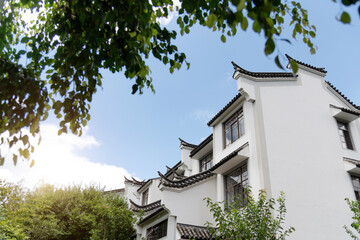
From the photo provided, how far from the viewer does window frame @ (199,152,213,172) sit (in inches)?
654

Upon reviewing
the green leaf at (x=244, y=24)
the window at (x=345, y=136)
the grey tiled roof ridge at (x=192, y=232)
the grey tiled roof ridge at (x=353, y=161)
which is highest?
the window at (x=345, y=136)

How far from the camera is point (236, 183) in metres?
12.3

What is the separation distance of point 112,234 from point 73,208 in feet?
15.3

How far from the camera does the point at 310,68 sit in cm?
1416

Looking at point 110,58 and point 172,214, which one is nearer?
point 110,58

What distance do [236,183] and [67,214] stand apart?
12104 millimetres

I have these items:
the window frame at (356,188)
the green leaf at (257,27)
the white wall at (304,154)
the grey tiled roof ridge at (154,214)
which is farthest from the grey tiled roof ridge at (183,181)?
the green leaf at (257,27)

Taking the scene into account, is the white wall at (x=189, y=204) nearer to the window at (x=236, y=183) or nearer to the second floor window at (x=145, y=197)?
the window at (x=236, y=183)

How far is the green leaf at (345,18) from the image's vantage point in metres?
2.12

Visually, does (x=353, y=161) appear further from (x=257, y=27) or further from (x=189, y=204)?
(x=257, y=27)

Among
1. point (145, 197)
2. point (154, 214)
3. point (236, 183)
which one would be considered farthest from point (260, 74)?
point (145, 197)

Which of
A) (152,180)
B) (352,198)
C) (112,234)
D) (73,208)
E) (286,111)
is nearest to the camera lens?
(352,198)

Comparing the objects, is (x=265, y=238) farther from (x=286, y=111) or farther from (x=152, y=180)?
(x=152, y=180)

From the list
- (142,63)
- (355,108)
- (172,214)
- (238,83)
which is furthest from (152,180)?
(142,63)
